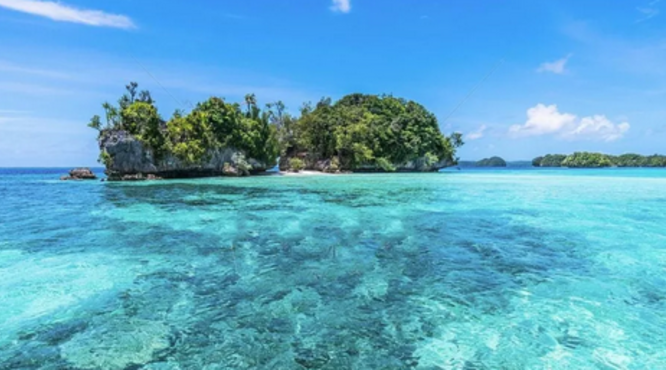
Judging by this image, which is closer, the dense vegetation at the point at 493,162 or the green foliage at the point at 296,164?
the green foliage at the point at 296,164

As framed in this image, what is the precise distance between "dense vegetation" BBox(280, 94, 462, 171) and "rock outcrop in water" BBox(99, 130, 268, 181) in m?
13.5

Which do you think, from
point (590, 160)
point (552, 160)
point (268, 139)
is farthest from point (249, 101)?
point (552, 160)

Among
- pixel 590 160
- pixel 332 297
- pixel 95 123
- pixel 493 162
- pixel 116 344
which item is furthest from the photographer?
pixel 493 162

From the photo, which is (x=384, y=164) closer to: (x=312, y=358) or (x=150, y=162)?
(x=150, y=162)

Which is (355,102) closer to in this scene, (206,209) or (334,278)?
(206,209)

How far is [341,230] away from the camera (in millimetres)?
10008

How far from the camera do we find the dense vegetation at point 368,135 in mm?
53156

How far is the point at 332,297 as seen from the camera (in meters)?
5.08

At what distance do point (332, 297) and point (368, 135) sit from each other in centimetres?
4971

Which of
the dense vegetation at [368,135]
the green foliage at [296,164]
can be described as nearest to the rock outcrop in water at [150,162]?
the green foliage at [296,164]

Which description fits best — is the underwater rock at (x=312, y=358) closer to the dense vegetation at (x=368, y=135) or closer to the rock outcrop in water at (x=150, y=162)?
the rock outcrop in water at (x=150, y=162)

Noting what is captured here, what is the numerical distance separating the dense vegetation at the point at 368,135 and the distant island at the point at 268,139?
148mm

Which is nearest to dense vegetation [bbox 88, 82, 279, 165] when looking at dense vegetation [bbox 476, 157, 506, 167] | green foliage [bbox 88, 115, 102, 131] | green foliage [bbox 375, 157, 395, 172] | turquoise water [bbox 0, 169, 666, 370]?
green foliage [bbox 88, 115, 102, 131]

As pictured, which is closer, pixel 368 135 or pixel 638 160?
pixel 368 135
